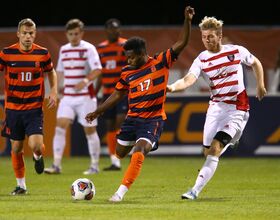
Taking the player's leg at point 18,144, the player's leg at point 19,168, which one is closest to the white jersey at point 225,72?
the player's leg at point 18,144

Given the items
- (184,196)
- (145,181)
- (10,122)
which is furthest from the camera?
(145,181)

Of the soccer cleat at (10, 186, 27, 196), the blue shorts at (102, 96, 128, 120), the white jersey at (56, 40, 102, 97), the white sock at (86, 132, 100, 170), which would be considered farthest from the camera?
the blue shorts at (102, 96, 128, 120)

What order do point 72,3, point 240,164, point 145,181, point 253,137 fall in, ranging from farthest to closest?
point 72,3 < point 253,137 < point 240,164 < point 145,181

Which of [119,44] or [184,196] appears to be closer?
[184,196]

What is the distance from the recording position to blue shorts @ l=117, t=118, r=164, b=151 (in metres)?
11.8

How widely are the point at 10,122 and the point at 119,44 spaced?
4.86 metres

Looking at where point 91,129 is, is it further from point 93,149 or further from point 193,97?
point 193,97

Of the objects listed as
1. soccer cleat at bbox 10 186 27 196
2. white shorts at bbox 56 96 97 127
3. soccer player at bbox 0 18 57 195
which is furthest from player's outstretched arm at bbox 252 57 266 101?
white shorts at bbox 56 96 97 127

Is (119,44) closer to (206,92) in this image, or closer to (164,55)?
(206,92)

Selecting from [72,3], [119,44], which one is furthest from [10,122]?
[72,3]

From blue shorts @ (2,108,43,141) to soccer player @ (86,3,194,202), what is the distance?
4.29 feet

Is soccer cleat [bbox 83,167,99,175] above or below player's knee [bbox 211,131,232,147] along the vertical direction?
below

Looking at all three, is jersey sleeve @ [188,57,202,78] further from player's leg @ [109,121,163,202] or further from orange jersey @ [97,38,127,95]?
orange jersey @ [97,38,127,95]

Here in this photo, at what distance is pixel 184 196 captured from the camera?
38.8 feet
